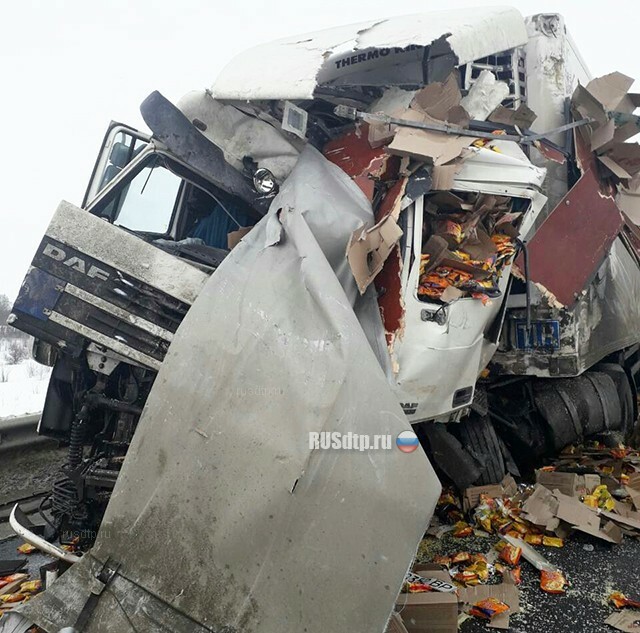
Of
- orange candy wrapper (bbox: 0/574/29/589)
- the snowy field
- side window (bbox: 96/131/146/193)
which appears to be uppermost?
side window (bbox: 96/131/146/193)

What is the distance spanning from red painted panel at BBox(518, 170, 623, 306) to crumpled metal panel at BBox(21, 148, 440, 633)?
2.13 m

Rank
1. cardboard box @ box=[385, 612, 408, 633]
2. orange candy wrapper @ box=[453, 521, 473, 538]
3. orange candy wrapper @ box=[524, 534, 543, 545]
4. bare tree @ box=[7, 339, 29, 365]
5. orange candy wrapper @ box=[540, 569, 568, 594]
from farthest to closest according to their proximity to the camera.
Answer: bare tree @ box=[7, 339, 29, 365] < orange candy wrapper @ box=[453, 521, 473, 538] < orange candy wrapper @ box=[524, 534, 543, 545] < orange candy wrapper @ box=[540, 569, 568, 594] < cardboard box @ box=[385, 612, 408, 633]

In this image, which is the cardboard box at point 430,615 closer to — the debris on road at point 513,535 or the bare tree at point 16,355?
the debris on road at point 513,535

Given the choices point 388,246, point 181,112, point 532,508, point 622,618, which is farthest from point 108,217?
Result: point 622,618

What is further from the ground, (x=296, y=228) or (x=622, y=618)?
(x=296, y=228)

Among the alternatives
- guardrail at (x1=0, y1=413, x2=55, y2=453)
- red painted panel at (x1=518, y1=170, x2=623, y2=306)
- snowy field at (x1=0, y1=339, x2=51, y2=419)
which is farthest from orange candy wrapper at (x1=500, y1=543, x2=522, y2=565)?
snowy field at (x1=0, y1=339, x2=51, y2=419)

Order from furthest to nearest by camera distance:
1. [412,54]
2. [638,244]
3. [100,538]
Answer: [638,244] → [412,54] → [100,538]

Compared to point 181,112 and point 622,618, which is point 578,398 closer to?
point 622,618

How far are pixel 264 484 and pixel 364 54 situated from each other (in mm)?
2310

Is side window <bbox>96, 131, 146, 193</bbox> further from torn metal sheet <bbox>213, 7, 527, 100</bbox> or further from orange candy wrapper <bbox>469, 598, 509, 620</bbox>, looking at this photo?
orange candy wrapper <bbox>469, 598, 509, 620</bbox>

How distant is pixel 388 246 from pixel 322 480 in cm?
114

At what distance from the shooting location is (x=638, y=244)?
492cm

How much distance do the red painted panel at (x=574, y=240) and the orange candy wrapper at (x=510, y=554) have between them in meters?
1.74

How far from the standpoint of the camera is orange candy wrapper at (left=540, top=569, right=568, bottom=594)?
283 centimetres
